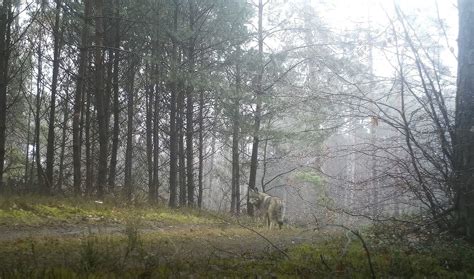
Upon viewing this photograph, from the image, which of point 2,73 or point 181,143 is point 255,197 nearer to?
point 181,143

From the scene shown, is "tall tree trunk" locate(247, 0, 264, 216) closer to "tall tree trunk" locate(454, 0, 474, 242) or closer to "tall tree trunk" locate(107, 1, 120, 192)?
"tall tree trunk" locate(107, 1, 120, 192)

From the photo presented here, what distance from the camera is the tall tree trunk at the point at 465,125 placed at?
7422mm

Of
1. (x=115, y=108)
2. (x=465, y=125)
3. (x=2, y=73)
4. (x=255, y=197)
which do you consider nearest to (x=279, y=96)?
(x=465, y=125)

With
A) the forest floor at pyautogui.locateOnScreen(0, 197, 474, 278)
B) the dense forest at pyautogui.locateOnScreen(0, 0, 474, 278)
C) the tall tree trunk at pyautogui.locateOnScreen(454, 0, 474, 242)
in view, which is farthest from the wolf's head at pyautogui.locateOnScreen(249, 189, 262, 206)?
the tall tree trunk at pyautogui.locateOnScreen(454, 0, 474, 242)

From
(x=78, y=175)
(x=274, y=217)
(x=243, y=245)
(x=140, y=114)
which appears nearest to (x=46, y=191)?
(x=78, y=175)

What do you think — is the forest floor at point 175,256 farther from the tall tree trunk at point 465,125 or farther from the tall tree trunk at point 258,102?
the tall tree trunk at point 258,102

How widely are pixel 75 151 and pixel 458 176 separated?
12.6 metres

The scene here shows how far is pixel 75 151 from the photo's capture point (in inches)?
619

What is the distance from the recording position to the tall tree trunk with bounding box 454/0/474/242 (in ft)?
24.3

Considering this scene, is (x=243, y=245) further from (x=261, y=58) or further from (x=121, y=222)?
(x=261, y=58)

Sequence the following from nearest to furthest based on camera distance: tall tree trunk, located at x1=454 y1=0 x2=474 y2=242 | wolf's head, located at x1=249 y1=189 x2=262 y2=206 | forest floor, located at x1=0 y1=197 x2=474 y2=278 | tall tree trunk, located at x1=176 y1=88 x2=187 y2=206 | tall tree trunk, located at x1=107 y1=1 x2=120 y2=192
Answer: forest floor, located at x1=0 y1=197 x2=474 y2=278, tall tree trunk, located at x1=454 y1=0 x2=474 y2=242, tall tree trunk, located at x1=107 y1=1 x2=120 y2=192, wolf's head, located at x1=249 y1=189 x2=262 y2=206, tall tree trunk, located at x1=176 y1=88 x2=187 y2=206

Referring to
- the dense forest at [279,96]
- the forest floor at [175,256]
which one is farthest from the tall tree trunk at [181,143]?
the forest floor at [175,256]

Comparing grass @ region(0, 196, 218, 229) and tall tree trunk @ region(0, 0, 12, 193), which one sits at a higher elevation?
tall tree trunk @ region(0, 0, 12, 193)

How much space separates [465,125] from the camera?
7.53 m
